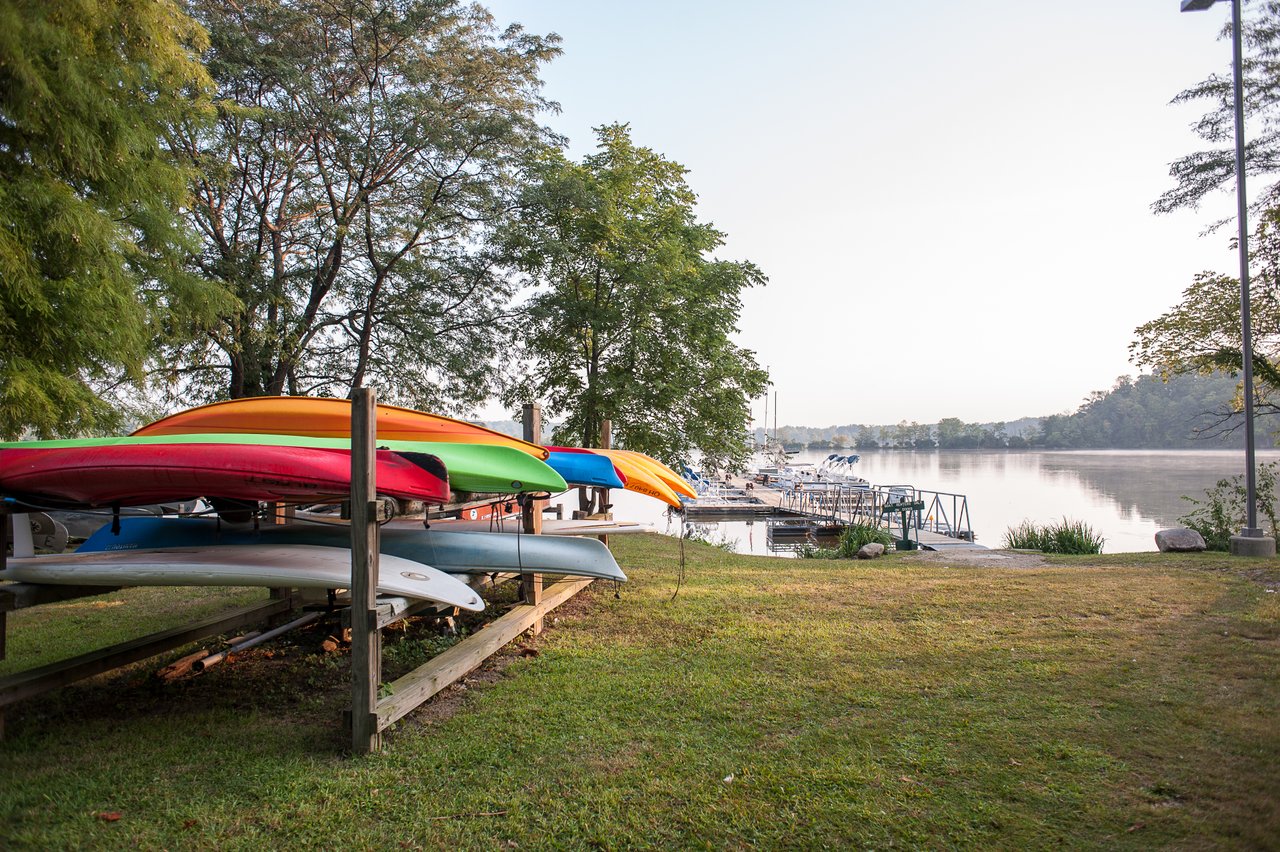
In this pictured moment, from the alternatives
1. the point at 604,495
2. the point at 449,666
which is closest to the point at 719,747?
the point at 449,666

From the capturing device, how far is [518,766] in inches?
123

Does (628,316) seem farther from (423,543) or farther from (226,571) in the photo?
(226,571)

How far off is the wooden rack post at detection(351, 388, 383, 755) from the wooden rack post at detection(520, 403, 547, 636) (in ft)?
7.29

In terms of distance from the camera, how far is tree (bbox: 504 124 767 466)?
48.1 feet

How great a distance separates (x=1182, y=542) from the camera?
991 centimetres

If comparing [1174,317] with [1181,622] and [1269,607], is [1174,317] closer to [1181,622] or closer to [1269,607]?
[1269,607]

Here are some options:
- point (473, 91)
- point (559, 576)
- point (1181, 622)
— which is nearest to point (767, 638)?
point (559, 576)

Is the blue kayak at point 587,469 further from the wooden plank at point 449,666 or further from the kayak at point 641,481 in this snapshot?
the wooden plank at point 449,666

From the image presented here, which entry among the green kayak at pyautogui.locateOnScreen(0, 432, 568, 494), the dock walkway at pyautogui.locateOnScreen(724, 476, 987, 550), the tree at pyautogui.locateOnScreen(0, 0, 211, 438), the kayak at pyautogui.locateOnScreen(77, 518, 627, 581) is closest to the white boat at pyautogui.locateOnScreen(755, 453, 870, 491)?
the dock walkway at pyautogui.locateOnScreen(724, 476, 987, 550)

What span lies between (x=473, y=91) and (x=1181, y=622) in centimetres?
1411

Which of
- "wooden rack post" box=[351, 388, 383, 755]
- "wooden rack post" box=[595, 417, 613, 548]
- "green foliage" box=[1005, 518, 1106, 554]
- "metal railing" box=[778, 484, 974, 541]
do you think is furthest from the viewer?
"metal railing" box=[778, 484, 974, 541]

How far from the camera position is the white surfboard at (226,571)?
3.54 m

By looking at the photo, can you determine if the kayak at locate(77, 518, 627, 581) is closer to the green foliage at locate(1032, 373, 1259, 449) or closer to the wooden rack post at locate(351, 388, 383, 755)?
the wooden rack post at locate(351, 388, 383, 755)

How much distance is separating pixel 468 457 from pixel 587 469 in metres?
1.67
